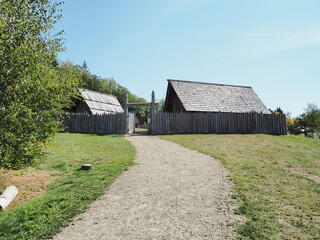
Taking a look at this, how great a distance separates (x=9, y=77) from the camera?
16.5 feet

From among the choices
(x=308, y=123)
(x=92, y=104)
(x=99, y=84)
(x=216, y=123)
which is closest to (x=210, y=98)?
(x=216, y=123)

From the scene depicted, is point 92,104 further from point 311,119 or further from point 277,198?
point 311,119

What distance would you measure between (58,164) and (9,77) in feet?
13.3

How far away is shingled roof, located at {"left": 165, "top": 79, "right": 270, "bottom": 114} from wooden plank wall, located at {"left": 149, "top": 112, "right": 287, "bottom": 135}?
4.84ft

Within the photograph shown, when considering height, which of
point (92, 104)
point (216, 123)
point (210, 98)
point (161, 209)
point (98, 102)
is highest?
point (98, 102)

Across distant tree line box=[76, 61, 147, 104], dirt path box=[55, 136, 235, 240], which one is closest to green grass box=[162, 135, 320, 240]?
dirt path box=[55, 136, 235, 240]

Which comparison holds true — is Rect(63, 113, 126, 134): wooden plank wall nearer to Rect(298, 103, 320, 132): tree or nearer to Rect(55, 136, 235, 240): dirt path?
Rect(55, 136, 235, 240): dirt path

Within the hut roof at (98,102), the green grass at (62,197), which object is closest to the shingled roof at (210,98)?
the hut roof at (98,102)

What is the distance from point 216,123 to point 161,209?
16.1 meters

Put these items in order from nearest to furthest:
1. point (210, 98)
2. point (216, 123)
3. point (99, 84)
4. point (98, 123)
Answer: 1. point (216, 123)
2. point (98, 123)
3. point (210, 98)
4. point (99, 84)

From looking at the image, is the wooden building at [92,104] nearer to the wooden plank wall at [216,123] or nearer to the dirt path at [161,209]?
the wooden plank wall at [216,123]

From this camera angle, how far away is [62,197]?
16.6ft

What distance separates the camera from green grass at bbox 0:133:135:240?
3.90m

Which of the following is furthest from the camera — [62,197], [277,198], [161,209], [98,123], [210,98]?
[210,98]
